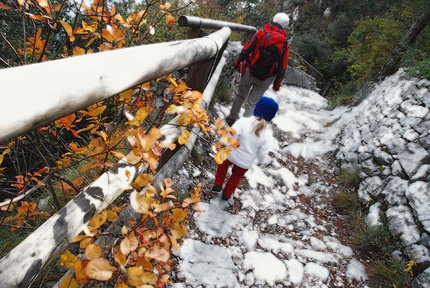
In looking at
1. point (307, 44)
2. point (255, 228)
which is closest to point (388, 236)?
point (255, 228)

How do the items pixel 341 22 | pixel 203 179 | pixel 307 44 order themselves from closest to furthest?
pixel 203 179 → pixel 307 44 → pixel 341 22

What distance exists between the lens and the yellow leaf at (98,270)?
30.7 inches

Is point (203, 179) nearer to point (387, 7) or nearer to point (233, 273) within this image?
point (233, 273)

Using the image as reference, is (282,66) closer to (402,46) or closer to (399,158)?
(399,158)

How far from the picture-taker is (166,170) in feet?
6.78

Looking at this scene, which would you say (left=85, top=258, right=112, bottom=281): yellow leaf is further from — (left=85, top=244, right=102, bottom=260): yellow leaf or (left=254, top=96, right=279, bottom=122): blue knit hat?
(left=254, top=96, right=279, bottom=122): blue knit hat

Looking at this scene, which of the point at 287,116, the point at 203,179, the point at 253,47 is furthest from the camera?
the point at 287,116

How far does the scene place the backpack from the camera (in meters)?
3.85

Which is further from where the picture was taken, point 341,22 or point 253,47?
point 341,22

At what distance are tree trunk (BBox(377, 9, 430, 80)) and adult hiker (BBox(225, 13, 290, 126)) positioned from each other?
5.26 m

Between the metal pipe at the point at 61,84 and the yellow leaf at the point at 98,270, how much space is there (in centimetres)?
46

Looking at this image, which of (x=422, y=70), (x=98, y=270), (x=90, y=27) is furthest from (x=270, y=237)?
(x=422, y=70)

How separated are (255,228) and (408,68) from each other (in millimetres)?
5624

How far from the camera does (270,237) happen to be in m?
2.96
